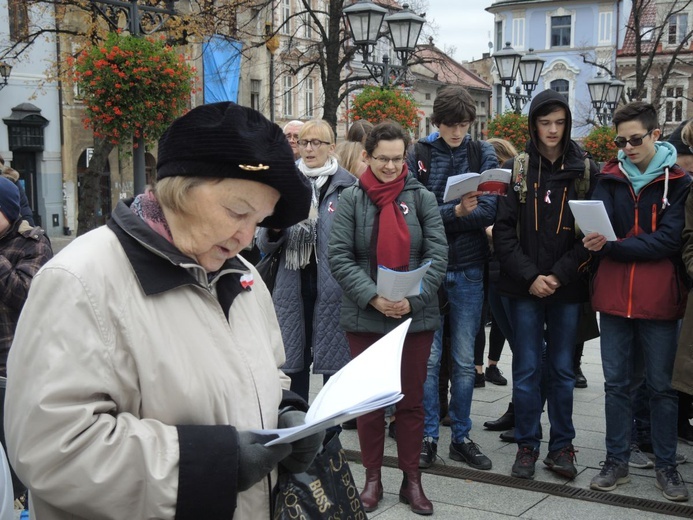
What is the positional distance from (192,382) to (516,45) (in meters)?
57.6

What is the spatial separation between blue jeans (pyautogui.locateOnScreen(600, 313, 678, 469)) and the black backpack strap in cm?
133

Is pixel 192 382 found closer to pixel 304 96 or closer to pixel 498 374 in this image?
pixel 498 374

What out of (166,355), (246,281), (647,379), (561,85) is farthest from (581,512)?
(561,85)

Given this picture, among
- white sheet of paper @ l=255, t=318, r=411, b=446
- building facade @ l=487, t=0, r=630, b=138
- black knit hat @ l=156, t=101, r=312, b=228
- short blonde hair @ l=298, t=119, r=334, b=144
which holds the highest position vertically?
building facade @ l=487, t=0, r=630, b=138

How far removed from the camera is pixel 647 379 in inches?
200

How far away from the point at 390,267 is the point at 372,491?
4.13ft

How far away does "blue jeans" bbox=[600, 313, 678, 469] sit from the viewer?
4.92m

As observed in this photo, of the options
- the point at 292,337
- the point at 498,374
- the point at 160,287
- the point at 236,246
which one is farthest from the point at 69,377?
the point at 498,374

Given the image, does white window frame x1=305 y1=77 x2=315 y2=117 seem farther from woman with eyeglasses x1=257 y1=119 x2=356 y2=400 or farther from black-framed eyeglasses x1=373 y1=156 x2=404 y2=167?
black-framed eyeglasses x1=373 y1=156 x2=404 y2=167

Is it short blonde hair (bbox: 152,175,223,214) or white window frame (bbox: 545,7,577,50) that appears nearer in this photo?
short blonde hair (bbox: 152,175,223,214)

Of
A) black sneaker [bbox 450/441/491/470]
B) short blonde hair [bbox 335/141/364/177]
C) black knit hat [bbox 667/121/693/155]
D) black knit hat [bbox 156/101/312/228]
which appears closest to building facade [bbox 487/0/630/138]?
short blonde hair [bbox 335/141/364/177]

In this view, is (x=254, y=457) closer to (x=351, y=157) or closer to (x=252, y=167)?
(x=252, y=167)

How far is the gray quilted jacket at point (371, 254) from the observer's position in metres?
4.84

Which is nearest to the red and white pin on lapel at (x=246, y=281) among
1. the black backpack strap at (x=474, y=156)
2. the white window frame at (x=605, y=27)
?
the black backpack strap at (x=474, y=156)
